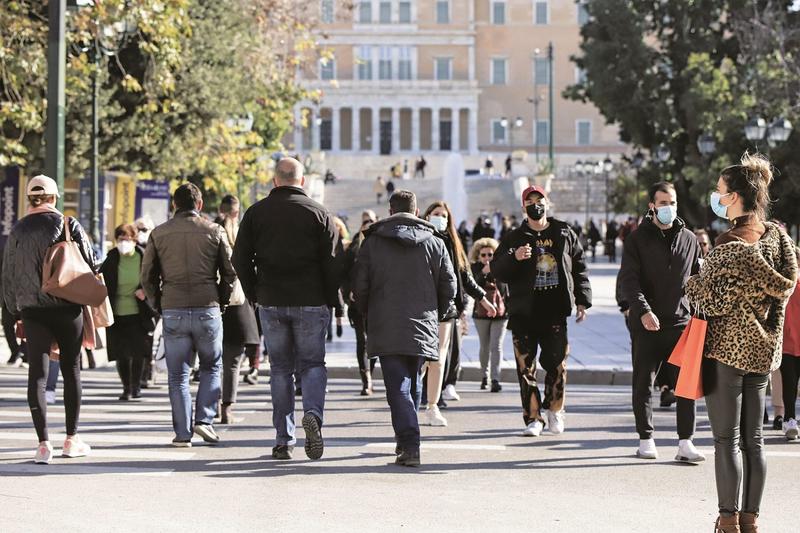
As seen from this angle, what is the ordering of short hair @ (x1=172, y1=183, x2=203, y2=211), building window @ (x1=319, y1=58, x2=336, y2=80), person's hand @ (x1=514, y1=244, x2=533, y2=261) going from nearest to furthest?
short hair @ (x1=172, y1=183, x2=203, y2=211), person's hand @ (x1=514, y1=244, x2=533, y2=261), building window @ (x1=319, y1=58, x2=336, y2=80)

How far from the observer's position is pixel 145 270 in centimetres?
1080

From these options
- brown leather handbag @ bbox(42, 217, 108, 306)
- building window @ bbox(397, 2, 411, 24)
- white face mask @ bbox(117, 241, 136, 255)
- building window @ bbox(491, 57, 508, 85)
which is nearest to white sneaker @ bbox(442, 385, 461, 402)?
white face mask @ bbox(117, 241, 136, 255)

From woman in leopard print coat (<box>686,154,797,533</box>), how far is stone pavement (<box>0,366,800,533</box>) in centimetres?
66

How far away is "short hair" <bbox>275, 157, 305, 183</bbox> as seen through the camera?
10008 mm

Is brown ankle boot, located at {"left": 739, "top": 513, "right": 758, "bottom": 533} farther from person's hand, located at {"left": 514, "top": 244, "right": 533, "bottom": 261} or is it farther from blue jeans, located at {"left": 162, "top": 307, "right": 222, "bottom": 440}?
blue jeans, located at {"left": 162, "top": 307, "right": 222, "bottom": 440}

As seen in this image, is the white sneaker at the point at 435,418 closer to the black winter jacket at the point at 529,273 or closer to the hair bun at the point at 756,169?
the black winter jacket at the point at 529,273

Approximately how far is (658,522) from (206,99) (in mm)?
22064

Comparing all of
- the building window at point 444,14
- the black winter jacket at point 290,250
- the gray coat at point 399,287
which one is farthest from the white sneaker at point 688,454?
the building window at point 444,14

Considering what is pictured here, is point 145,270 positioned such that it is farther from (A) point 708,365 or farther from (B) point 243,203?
(B) point 243,203

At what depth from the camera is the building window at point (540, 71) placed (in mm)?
109500

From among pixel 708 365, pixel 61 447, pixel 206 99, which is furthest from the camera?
pixel 206 99

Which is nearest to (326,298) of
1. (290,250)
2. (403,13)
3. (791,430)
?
(290,250)

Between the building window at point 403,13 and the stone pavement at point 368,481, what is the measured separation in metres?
103

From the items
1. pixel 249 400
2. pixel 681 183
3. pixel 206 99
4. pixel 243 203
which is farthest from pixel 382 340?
pixel 681 183
